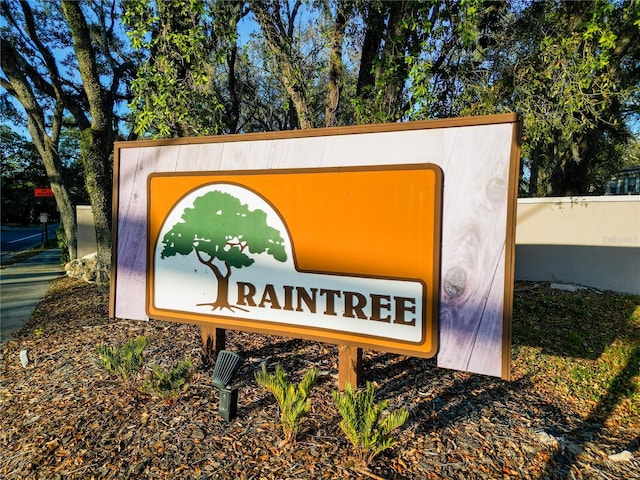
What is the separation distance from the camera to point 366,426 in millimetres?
2211

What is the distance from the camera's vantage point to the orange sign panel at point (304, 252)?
245 cm

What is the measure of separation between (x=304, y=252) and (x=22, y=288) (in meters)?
7.76

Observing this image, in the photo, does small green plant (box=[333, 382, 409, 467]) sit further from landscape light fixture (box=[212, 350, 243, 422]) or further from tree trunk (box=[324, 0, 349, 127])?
tree trunk (box=[324, 0, 349, 127])

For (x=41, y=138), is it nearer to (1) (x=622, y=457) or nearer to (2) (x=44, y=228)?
(2) (x=44, y=228)

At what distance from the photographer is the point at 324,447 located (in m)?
2.42

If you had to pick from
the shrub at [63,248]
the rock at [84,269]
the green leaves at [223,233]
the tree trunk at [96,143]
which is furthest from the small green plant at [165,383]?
the shrub at [63,248]

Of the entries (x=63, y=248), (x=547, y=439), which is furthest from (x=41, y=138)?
(x=547, y=439)

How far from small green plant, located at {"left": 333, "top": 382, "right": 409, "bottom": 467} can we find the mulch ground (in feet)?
0.39

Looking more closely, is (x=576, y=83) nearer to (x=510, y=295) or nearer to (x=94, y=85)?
(x=510, y=295)

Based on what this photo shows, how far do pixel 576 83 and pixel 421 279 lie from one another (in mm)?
4027

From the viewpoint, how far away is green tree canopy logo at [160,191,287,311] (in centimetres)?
287

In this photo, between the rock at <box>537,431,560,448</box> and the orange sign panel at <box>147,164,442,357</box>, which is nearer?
the orange sign panel at <box>147,164,442,357</box>

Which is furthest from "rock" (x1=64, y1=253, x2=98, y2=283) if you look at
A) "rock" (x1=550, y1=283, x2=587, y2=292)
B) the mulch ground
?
"rock" (x1=550, y1=283, x2=587, y2=292)

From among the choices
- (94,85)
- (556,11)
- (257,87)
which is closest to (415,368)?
(556,11)
